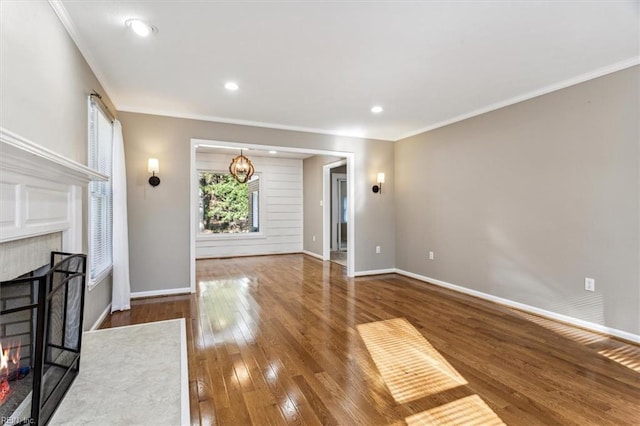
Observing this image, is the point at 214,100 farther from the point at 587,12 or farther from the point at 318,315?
the point at 587,12

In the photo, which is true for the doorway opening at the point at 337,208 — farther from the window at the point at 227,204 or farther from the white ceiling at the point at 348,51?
the white ceiling at the point at 348,51

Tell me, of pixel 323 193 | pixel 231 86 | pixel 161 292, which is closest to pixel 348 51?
pixel 231 86

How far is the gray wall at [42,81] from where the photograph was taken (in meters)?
1.52

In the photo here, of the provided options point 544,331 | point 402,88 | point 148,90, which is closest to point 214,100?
point 148,90

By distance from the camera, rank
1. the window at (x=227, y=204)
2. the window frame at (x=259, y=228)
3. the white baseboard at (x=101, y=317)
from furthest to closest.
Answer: the window at (x=227, y=204), the window frame at (x=259, y=228), the white baseboard at (x=101, y=317)

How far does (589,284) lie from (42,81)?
4.82 m

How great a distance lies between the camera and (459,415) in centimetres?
186

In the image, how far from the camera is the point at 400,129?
5.29 metres

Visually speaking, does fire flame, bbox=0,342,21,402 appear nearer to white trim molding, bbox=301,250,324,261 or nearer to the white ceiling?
the white ceiling

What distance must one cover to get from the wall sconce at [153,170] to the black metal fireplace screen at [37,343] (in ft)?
9.28

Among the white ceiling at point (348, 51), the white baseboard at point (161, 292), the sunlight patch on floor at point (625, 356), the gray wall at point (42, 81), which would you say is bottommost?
the sunlight patch on floor at point (625, 356)

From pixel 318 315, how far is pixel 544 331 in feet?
7.57

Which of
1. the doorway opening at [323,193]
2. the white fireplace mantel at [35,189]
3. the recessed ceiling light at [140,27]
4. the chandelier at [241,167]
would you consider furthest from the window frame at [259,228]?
the white fireplace mantel at [35,189]

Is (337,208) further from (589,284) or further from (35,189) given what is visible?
(35,189)
